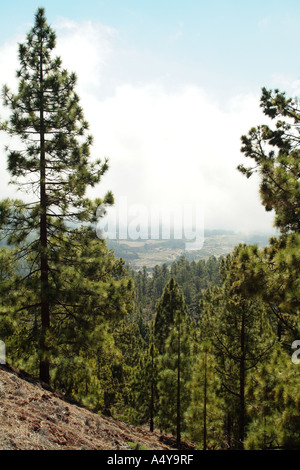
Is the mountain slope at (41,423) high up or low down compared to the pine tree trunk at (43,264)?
down

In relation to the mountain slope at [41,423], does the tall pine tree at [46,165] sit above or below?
above

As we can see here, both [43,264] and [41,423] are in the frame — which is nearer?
[41,423]

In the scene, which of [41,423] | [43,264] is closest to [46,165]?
[43,264]

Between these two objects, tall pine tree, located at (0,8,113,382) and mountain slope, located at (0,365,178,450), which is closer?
mountain slope, located at (0,365,178,450)

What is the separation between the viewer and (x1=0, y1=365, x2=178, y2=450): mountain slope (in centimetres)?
476

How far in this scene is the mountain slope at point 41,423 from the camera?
4.76 meters

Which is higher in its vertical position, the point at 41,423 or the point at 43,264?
the point at 43,264

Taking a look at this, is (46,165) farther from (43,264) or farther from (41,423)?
(41,423)

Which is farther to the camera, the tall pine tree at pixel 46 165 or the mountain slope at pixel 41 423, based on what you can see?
the tall pine tree at pixel 46 165

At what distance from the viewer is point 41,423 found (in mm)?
5496

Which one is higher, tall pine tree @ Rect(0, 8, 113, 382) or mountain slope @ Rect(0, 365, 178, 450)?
tall pine tree @ Rect(0, 8, 113, 382)
